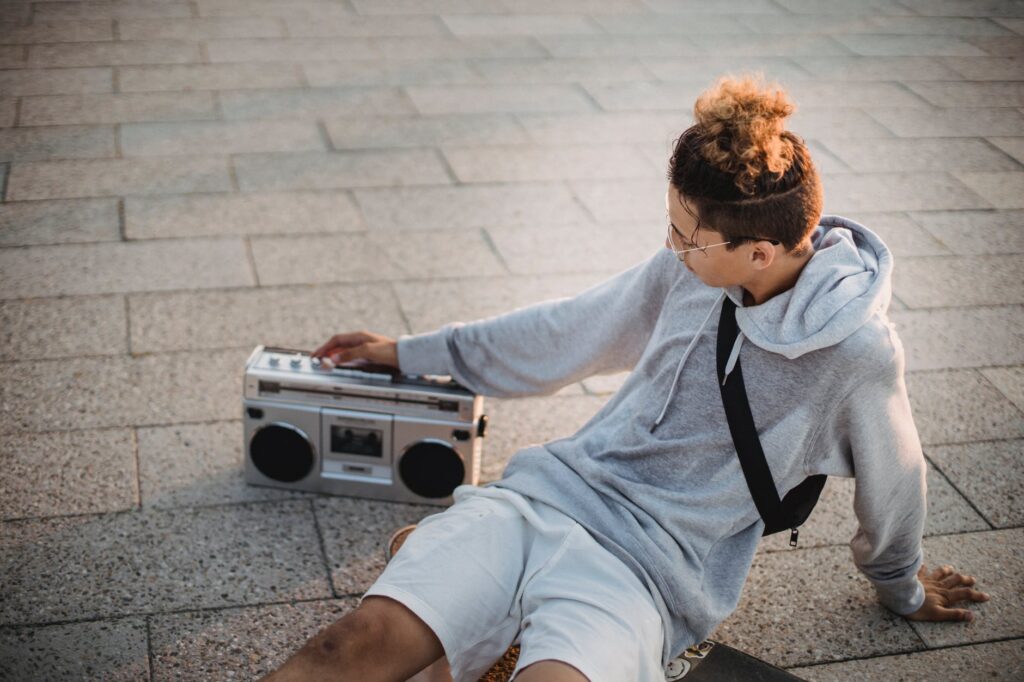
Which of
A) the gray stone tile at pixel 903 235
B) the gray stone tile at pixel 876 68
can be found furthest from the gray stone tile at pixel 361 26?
the gray stone tile at pixel 903 235

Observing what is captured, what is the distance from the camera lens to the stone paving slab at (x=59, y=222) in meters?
4.00

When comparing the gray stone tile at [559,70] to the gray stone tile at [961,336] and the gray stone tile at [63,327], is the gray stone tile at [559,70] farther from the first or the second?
the gray stone tile at [63,327]

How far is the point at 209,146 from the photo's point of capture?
15.8 feet

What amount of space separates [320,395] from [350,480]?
0.30 meters

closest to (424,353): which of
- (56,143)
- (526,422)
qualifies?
(526,422)

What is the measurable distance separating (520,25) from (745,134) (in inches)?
201

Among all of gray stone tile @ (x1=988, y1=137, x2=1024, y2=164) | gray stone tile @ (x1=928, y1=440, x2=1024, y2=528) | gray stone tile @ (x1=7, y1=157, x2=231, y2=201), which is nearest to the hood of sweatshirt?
gray stone tile @ (x1=928, y1=440, x2=1024, y2=528)

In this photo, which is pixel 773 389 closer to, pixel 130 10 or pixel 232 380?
pixel 232 380

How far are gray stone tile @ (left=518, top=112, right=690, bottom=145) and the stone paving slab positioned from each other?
205 centimetres

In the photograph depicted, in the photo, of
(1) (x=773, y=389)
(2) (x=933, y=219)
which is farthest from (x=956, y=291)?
(1) (x=773, y=389)

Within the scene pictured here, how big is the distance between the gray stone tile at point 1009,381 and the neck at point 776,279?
1.83m

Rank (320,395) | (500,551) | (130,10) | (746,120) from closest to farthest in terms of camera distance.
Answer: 1. (746,120)
2. (500,551)
3. (320,395)
4. (130,10)

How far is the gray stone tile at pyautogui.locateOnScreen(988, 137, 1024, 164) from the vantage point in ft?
17.7

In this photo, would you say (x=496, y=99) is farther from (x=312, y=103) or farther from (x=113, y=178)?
(x=113, y=178)
